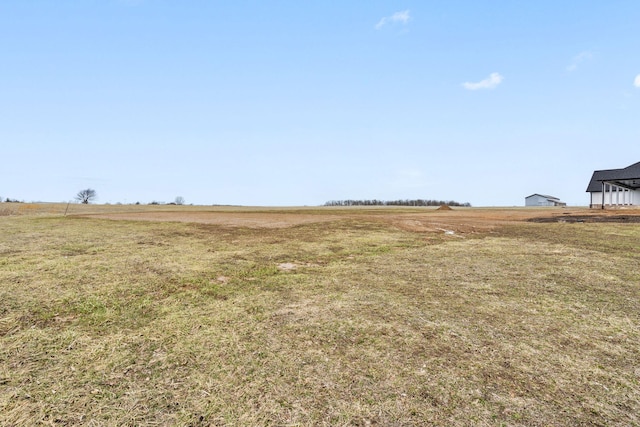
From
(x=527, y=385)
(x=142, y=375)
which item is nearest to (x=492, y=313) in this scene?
(x=527, y=385)

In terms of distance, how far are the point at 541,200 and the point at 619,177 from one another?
198 feet

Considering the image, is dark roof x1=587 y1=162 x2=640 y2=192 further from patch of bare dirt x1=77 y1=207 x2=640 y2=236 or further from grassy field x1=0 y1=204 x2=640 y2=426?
grassy field x1=0 y1=204 x2=640 y2=426

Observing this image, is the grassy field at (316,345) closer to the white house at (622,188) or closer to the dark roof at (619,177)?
the white house at (622,188)

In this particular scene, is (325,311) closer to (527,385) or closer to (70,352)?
(527,385)

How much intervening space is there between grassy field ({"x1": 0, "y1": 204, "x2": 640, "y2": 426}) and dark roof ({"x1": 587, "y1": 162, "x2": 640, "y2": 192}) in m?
51.3

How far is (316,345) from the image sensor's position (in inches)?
146

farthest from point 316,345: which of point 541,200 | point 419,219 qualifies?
point 541,200

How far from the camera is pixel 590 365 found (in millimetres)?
3281

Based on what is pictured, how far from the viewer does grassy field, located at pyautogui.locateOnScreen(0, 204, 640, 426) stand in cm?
259

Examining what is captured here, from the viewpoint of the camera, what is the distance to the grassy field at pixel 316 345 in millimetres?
2594

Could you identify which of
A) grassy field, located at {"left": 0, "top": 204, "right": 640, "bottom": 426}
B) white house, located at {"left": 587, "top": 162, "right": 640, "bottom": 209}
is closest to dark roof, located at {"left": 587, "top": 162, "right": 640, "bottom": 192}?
white house, located at {"left": 587, "top": 162, "right": 640, "bottom": 209}

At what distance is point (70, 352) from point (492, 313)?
19.2ft

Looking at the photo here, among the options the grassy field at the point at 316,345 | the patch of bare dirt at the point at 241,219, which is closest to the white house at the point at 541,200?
the patch of bare dirt at the point at 241,219

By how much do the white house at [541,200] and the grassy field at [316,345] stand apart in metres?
111
